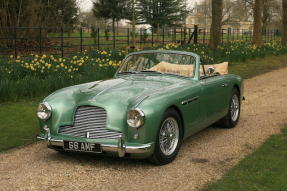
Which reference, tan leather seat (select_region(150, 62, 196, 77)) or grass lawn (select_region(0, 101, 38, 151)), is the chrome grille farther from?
tan leather seat (select_region(150, 62, 196, 77))

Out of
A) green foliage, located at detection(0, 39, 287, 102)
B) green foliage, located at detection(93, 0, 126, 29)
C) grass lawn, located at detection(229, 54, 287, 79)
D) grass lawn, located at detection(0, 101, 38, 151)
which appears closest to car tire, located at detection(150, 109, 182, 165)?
grass lawn, located at detection(0, 101, 38, 151)

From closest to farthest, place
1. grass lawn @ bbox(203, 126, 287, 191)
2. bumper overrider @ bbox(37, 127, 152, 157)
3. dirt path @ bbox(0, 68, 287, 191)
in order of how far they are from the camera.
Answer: grass lawn @ bbox(203, 126, 287, 191), dirt path @ bbox(0, 68, 287, 191), bumper overrider @ bbox(37, 127, 152, 157)

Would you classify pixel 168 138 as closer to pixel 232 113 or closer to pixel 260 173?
pixel 260 173

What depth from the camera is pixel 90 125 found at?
512cm

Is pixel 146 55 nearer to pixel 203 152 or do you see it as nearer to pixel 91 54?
pixel 203 152

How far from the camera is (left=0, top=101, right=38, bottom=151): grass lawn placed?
669 cm

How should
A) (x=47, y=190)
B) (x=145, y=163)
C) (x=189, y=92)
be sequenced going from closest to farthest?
(x=47, y=190)
(x=145, y=163)
(x=189, y=92)

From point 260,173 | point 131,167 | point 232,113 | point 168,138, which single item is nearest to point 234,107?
point 232,113

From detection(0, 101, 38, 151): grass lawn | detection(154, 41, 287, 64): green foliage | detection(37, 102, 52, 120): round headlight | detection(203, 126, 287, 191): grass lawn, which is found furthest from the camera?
detection(154, 41, 287, 64): green foliage

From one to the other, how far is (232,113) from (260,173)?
2.73m

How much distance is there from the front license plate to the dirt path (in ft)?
0.87

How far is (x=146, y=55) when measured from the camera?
6.85 m

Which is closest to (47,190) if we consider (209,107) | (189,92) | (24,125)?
(189,92)

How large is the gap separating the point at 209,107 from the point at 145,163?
1.55 m
